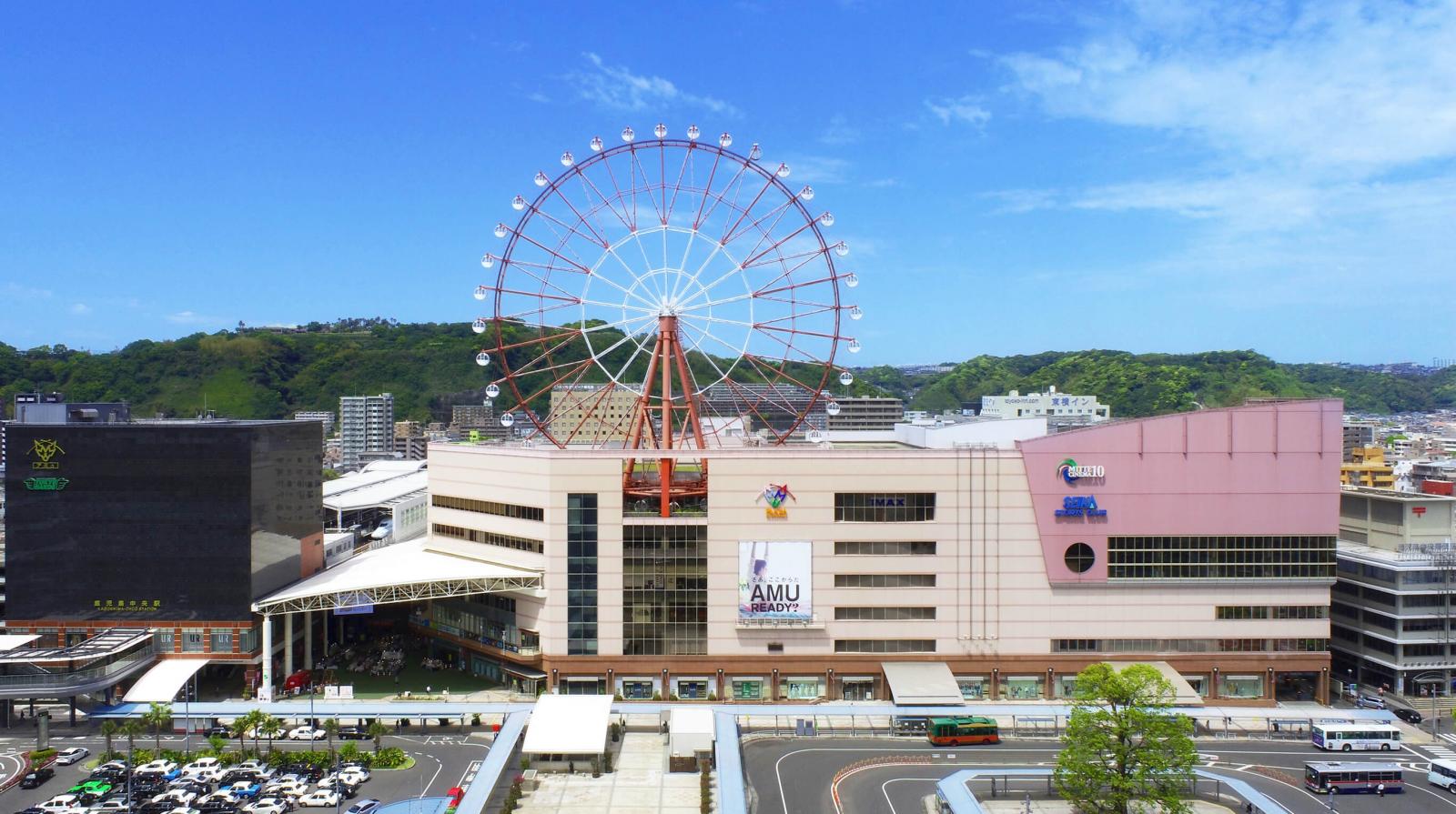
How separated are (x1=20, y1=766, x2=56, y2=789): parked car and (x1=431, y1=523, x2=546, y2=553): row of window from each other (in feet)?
69.6

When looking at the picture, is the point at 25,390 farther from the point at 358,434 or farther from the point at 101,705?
the point at 101,705

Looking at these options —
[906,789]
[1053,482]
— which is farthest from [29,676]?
[1053,482]

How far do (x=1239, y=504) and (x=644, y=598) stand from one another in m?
31.0

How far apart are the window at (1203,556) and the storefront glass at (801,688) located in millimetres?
16129

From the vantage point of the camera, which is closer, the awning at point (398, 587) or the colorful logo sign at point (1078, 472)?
the awning at point (398, 587)

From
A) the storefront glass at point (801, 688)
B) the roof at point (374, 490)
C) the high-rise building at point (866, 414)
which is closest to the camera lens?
the storefront glass at point (801, 688)

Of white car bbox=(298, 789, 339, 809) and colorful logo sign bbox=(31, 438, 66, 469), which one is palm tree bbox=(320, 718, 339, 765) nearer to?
white car bbox=(298, 789, 339, 809)

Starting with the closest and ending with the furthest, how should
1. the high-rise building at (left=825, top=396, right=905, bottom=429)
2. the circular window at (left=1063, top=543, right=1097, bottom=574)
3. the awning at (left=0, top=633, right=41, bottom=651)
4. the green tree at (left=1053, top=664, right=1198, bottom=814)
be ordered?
the green tree at (left=1053, top=664, right=1198, bottom=814), the awning at (left=0, top=633, right=41, bottom=651), the circular window at (left=1063, top=543, right=1097, bottom=574), the high-rise building at (left=825, top=396, right=905, bottom=429)

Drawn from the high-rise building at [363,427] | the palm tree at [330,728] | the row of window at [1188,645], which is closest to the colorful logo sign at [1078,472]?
the row of window at [1188,645]

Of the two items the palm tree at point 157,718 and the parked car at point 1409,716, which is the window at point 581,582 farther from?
the parked car at point 1409,716

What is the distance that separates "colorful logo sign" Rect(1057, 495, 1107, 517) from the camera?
165 feet

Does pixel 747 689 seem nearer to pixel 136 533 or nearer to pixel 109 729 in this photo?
pixel 109 729

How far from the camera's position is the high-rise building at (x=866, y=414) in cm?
18962

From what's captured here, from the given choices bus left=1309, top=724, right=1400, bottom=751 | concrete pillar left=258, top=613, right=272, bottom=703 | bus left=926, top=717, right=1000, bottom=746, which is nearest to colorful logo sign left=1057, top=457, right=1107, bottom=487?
bus left=926, top=717, right=1000, bottom=746
